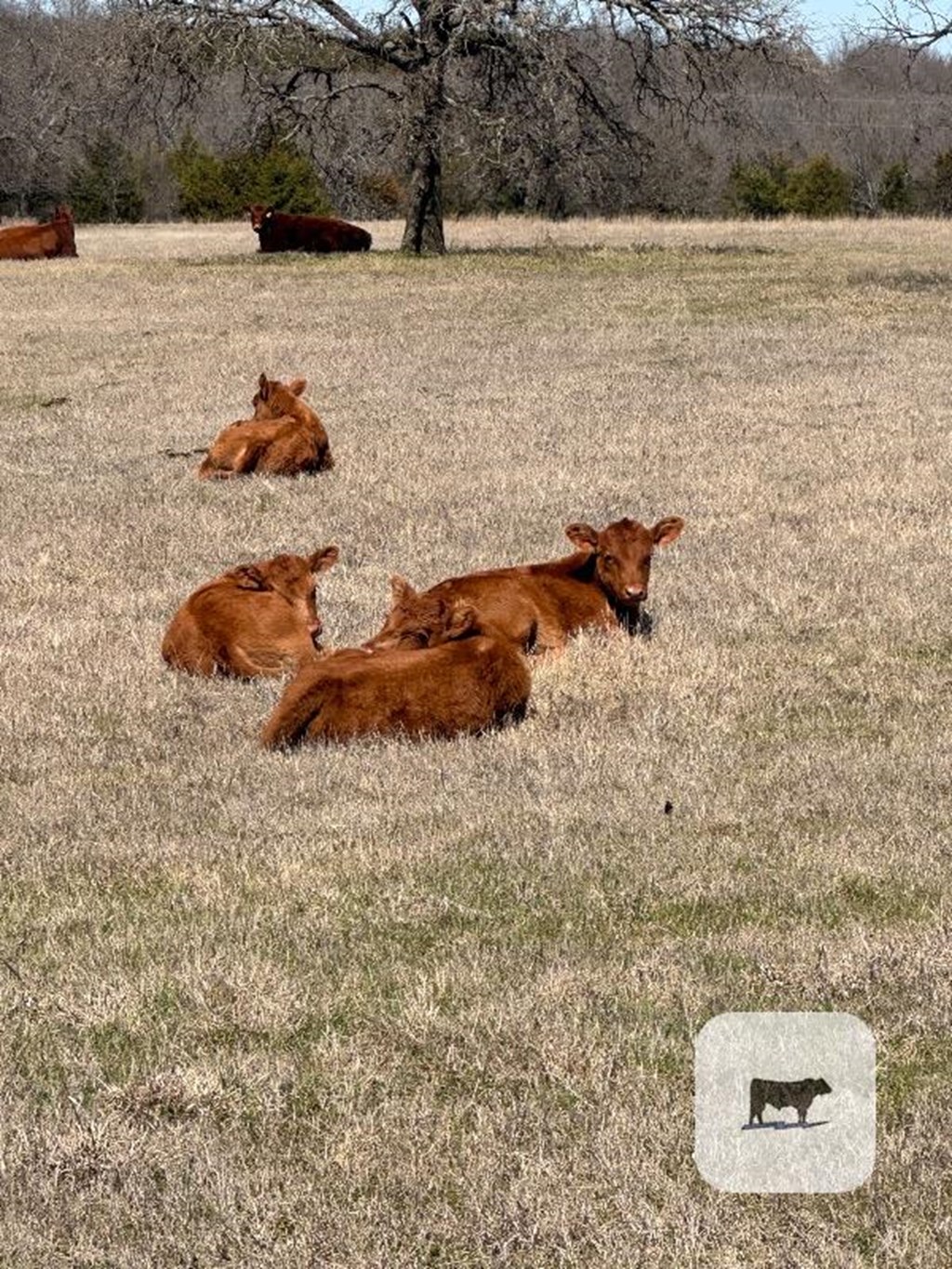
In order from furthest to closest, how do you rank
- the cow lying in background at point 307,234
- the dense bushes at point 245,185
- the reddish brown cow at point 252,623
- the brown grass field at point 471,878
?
1. the dense bushes at point 245,185
2. the cow lying in background at point 307,234
3. the reddish brown cow at point 252,623
4. the brown grass field at point 471,878

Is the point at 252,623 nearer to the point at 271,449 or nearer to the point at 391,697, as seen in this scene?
the point at 391,697

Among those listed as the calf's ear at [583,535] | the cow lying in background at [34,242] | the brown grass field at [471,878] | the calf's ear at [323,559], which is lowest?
the brown grass field at [471,878]

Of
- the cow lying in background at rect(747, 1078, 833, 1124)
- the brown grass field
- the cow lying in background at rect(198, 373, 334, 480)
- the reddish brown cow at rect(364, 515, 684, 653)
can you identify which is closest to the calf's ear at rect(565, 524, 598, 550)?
the reddish brown cow at rect(364, 515, 684, 653)

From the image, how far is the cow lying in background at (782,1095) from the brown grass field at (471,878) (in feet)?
0.60

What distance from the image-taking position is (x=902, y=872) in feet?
19.2

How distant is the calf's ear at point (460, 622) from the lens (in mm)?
7892

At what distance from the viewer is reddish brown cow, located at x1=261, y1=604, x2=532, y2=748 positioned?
24.2 feet

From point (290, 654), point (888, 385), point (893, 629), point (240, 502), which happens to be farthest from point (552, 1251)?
point (888, 385)

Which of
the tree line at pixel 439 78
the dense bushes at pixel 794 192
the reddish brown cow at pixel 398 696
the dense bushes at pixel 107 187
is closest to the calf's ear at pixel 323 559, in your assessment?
the reddish brown cow at pixel 398 696

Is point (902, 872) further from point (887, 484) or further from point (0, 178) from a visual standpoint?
point (0, 178)

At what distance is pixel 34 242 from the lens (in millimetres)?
38219

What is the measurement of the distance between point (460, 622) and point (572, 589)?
1.40 metres

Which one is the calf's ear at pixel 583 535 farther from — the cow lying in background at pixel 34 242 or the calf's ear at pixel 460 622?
the cow lying in background at pixel 34 242

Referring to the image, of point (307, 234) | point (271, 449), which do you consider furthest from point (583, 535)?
point (307, 234)
